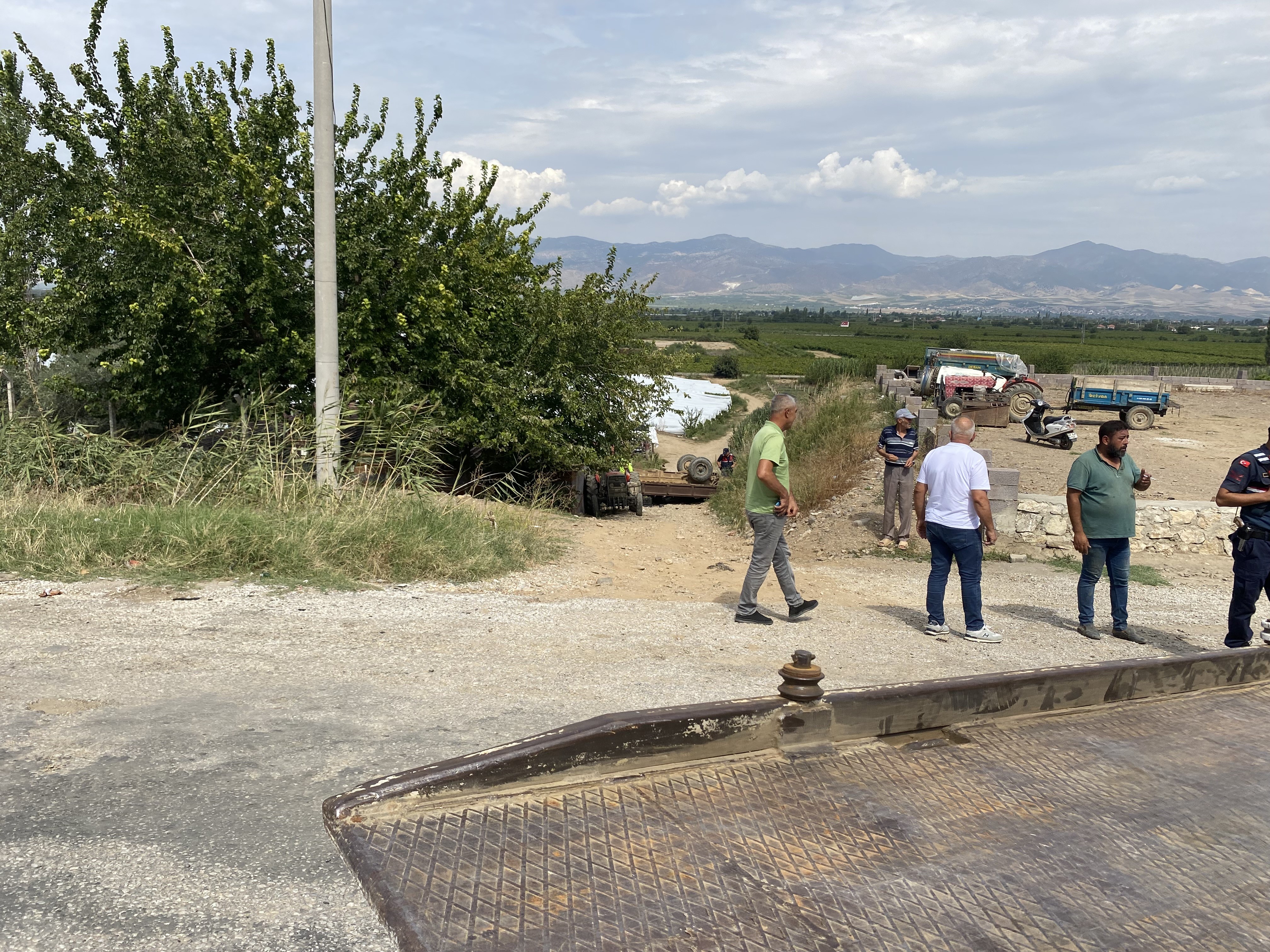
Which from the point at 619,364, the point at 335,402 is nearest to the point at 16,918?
the point at 335,402

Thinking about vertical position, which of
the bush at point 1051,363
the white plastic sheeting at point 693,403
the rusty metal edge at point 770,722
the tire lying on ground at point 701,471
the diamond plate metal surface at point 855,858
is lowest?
the tire lying on ground at point 701,471

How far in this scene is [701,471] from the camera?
81.8 feet

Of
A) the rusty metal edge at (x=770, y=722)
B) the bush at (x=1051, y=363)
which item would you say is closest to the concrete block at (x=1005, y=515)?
the rusty metal edge at (x=770, y=722)

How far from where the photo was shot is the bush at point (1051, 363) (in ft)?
154

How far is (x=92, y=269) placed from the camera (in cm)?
1248

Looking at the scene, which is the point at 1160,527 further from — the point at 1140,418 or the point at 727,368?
the point at 727,368

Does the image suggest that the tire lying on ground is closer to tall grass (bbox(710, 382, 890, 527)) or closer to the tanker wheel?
tall grass (bbox(710, 382, 890, 527))

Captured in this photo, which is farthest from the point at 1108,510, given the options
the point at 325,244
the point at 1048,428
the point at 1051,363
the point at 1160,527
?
the point at 1051,363

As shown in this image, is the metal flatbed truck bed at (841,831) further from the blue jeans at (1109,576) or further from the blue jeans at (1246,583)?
the blue jeans at (1109,576)

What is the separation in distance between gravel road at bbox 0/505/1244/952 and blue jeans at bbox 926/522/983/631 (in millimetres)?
270

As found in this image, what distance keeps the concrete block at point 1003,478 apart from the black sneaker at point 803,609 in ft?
15.4

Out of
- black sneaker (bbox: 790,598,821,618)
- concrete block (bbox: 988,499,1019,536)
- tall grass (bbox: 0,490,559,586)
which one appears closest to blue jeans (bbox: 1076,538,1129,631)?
black sneaker (bbox: 790,598,821,618)

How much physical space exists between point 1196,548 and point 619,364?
9796 millimetres

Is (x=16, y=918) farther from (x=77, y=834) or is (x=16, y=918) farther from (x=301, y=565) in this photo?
(x=301, y=565)
